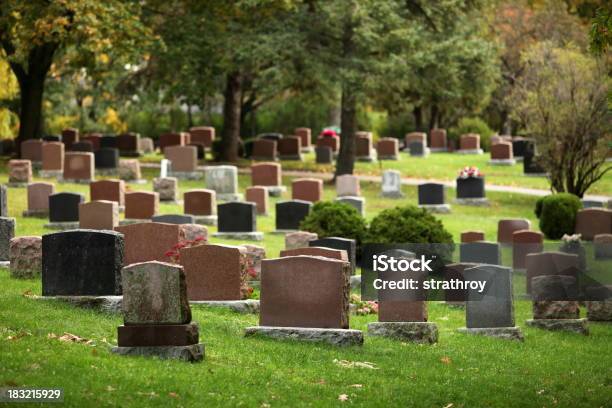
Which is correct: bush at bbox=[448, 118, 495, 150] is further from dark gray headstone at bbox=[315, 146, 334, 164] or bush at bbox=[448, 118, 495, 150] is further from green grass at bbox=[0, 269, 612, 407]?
green grass at bbox=[0, 269, 612, 407]

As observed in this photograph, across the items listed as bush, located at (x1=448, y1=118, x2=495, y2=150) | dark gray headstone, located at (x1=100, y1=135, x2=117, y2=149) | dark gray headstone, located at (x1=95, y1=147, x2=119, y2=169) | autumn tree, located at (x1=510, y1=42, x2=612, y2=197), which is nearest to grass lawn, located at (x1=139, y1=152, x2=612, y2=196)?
dark gray headstone, located at (x1=100, y1=135, x2=117, y2=149)

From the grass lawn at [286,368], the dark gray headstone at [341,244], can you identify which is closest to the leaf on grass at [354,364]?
the grass lawn at [286,368]

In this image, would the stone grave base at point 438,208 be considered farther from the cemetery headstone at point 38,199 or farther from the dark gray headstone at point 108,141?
the dark gray headstone at point 108,141

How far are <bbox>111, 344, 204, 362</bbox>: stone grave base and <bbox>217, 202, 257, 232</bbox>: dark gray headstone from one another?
52.4ft

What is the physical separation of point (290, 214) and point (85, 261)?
48.7 ft

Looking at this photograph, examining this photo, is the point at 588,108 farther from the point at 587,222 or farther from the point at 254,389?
the point at 254,389

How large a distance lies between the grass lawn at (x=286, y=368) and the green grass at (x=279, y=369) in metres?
0.01

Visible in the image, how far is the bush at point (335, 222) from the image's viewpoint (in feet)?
91.0

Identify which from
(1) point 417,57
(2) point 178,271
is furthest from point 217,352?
(1) point 417,57

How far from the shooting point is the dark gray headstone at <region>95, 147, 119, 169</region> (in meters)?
42.0

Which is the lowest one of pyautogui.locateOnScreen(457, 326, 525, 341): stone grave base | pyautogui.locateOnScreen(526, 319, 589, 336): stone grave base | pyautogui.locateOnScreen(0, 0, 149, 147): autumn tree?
pyautogui.locateOnScreen(526, 319, 589, 336): stone grave base

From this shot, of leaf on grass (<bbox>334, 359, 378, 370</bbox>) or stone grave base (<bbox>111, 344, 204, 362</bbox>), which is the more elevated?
stone grave base (<bbox>111, 344, 204, 362</bbox>)

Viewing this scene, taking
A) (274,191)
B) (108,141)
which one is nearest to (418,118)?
(108,141)

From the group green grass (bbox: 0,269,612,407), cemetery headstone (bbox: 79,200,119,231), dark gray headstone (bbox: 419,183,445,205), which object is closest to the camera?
green grass (bbox: 0,269,612,407)
